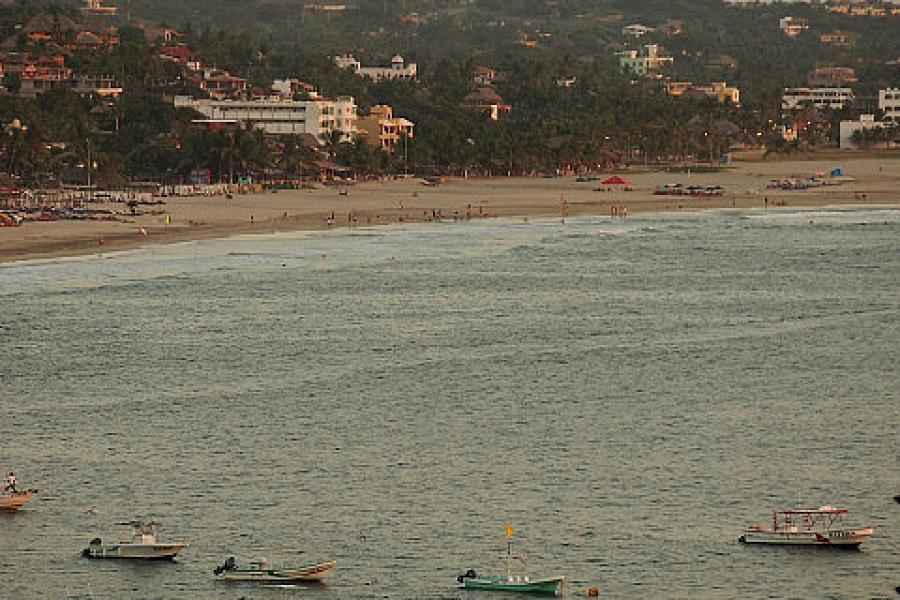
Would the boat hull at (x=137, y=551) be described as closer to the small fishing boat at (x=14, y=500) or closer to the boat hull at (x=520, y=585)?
the small fishing boat at (x=14, y=500)

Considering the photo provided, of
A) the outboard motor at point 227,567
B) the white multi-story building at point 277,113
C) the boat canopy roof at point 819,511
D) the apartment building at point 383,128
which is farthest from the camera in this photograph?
the apartment building at point 383,128

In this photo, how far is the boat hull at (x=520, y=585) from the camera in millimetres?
33344

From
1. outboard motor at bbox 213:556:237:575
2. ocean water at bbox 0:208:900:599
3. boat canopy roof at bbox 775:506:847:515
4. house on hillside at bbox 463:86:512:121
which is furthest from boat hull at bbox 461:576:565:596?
house on hillside at bbox 463:86:512:121

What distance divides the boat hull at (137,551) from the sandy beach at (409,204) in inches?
1858

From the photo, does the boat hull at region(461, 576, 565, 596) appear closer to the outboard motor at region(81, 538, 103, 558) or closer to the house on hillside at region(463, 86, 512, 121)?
the outboard motor at region(81, 538, 103, 558)

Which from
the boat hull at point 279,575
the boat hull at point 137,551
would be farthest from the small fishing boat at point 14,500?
the boat hull at point 279,575

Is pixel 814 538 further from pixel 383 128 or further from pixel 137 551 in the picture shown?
pixel 383 128

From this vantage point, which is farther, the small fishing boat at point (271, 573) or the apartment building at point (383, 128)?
the apartment building at point (383, 128)

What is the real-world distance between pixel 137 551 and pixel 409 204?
81.2 m

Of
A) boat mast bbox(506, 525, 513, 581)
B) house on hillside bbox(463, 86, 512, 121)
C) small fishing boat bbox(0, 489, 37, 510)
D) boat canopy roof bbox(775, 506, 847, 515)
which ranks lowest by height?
boat mast bbox(506, 525, 513, 581)

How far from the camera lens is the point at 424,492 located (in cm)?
3981

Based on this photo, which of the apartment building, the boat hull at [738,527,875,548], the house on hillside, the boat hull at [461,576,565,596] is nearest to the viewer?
the boat hull at [461,576,565,596]

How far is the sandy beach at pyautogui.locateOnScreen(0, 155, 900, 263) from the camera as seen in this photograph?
9168 cm

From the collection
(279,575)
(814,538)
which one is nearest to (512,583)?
(279,575)
